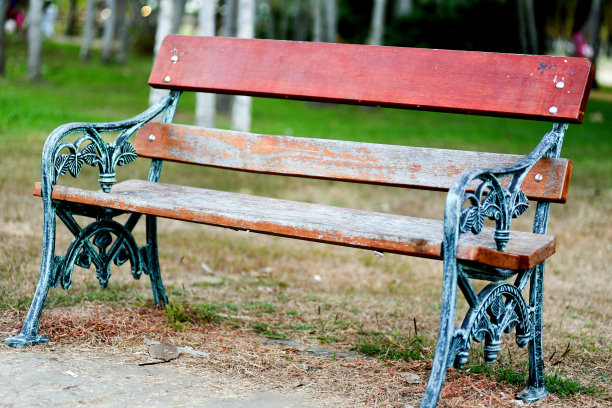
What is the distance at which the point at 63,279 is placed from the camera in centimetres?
335

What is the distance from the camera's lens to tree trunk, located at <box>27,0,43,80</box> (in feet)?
54.9

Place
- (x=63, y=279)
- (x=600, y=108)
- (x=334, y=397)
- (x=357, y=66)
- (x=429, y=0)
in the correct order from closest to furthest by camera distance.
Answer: (x=334, y=397) < (x=63, y=279) < (x=357, y=66) < (x=600, y=108) < (x=429, y=0)

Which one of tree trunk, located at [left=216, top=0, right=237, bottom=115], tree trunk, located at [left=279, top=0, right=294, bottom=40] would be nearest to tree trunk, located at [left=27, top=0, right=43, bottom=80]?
tree trunk, located at [left=216, top=0, right=237, bottom=115]

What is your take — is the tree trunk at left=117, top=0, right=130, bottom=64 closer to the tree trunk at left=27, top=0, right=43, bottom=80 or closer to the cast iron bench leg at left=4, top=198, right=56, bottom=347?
the tree trunk at left=27, top=0, right=43, bottom=80

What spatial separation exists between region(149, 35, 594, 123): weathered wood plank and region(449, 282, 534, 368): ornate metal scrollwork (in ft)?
2.52

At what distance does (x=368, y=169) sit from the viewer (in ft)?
11.3

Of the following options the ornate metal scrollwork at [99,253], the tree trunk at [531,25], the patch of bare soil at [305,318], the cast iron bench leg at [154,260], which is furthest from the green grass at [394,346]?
the tree trunk at [531,25]

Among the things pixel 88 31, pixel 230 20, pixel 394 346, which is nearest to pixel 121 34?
pixel 88 31

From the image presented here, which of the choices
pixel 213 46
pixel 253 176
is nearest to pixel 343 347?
pixel 213 46

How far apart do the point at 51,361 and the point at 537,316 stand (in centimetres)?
191

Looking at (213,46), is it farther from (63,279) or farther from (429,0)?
(429,0)

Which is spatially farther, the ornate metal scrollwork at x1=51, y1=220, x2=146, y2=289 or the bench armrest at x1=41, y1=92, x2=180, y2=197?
the ornate metal scrollwork at x1=51, y1=220, x2=146, y2=289

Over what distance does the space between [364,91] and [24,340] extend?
5.90ft

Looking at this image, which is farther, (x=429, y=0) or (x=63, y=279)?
(x=429, y=0)
